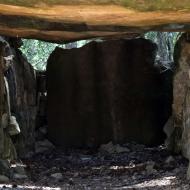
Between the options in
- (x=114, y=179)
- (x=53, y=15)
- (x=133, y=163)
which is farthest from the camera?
(x=133, y=163)

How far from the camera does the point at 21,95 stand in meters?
12.2

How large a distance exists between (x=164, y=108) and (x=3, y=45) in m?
5.67

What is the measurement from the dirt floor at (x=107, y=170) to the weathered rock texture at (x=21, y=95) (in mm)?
553

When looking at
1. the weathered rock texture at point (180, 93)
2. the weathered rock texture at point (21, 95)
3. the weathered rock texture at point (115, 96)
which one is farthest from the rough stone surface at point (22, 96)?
the weathered rock texture at point (180, 93)

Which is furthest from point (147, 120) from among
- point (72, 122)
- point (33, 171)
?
point (33, 171)

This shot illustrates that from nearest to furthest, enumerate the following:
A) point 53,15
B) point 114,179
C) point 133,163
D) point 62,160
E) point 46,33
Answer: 1. point 53,15
2. point 114,179
3. point 46,33
4. point 133,163
5. point 62,160

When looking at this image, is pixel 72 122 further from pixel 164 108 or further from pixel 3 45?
pixel 3 45

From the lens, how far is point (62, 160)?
450 inches

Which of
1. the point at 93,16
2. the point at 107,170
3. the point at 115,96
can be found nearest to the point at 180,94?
the point at 107,170

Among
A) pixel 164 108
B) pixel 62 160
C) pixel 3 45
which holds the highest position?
pixel 3 45

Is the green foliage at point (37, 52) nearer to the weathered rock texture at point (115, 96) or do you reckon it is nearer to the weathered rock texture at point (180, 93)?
the weathered rock texture at point (115, 96)

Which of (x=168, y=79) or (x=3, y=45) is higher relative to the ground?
(x=3, y=45)

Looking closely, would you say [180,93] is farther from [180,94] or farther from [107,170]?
[107,170]

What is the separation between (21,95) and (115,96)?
2.71m
